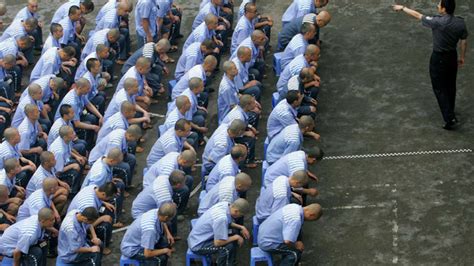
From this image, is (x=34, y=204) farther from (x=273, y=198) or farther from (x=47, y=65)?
(x=47, y=65)

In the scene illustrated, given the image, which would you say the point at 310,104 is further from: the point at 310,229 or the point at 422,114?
the point at 310,229

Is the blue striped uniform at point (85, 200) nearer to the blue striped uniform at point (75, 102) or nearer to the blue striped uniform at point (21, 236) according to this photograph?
the blue striped uniform at point (21, 236)

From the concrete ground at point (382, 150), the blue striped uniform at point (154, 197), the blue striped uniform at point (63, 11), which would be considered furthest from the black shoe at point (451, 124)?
the blue striped uniform at point (63, 11)

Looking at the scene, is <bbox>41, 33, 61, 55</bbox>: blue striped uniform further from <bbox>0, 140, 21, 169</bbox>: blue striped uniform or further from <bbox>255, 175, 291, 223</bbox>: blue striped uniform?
<bbox>255, 175, 291, 223</bbox>: blue striped uniform

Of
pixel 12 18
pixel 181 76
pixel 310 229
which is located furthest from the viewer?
pixel 12 18

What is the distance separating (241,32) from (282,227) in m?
6.76

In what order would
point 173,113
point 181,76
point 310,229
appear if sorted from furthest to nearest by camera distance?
1. point 181,76
2. point 173,113
3. point 310,229

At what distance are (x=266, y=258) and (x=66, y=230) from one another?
10.2ft

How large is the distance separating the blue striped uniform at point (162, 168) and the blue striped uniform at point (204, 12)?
5438mm

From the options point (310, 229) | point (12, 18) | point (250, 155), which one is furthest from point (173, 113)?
point (12, 18)

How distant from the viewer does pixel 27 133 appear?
66.7 ft

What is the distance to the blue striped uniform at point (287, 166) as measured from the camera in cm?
1847

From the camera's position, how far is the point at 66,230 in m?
17.5

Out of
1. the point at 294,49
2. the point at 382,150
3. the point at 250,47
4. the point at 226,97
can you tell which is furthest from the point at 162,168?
the point at 294,49
